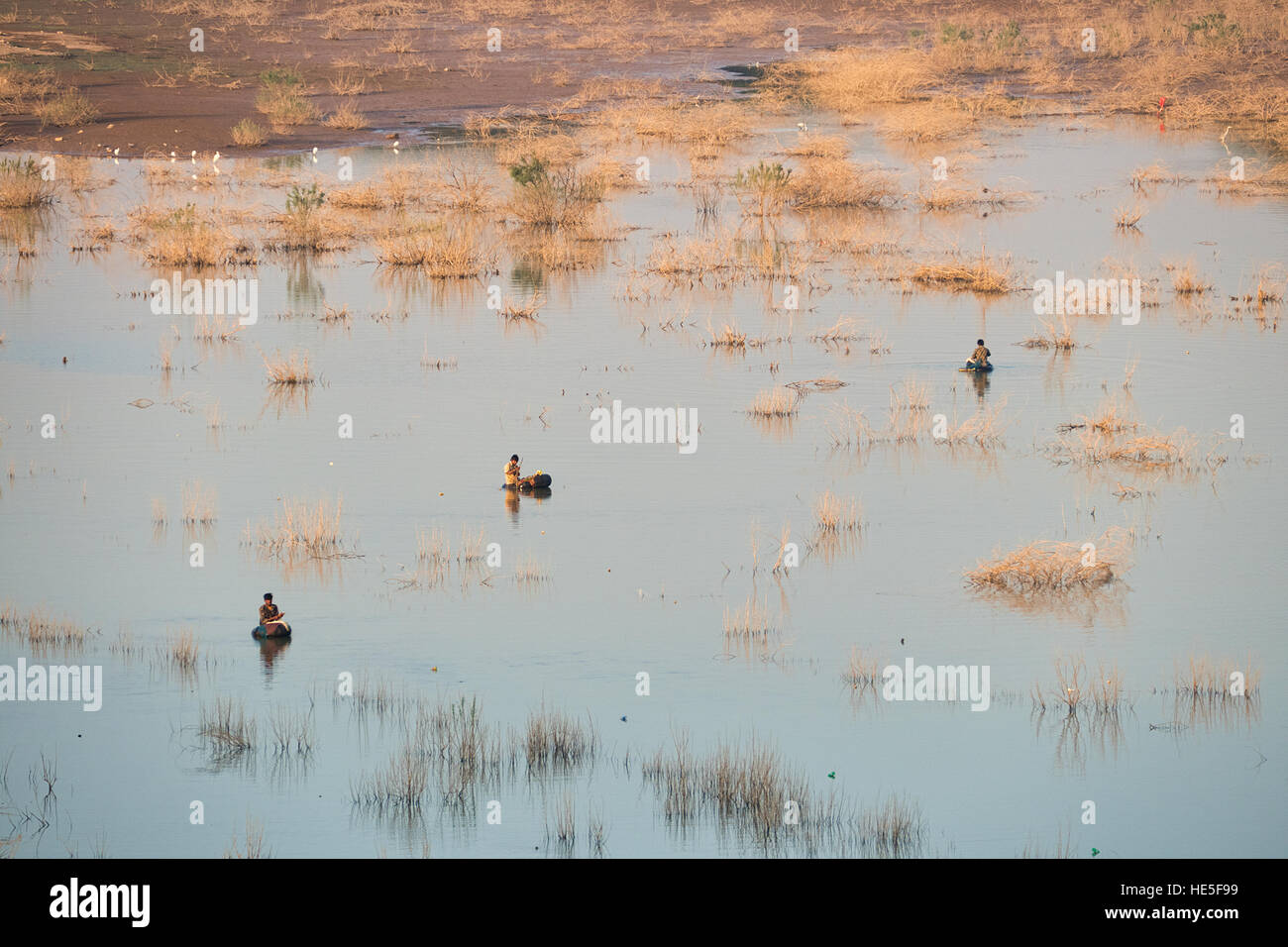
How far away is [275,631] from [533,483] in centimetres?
374

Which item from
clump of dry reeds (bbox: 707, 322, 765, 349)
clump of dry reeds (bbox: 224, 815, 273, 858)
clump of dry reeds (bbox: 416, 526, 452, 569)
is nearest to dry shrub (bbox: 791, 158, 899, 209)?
clump of dry reeds (bbox: 707, 322, 765, 349)

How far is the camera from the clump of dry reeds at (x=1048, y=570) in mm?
12875

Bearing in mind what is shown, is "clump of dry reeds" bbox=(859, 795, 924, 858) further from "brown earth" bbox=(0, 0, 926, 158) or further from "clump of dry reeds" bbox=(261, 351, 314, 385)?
"brown earth" bbox=(0, 0, 926, 158)

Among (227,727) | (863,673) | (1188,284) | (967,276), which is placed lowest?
(227,727)

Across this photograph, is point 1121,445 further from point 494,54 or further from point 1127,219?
point 494,54

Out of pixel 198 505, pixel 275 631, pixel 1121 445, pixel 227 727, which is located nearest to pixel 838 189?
pixel 1121 445

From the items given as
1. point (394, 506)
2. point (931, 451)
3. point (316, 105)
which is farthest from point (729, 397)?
point (316, 105)

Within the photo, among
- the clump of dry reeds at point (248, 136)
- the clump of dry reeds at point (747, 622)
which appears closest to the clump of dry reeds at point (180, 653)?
the clump of dry reeds at point (747, 622)

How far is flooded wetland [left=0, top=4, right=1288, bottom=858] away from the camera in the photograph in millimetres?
9805

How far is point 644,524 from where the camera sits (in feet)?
47.1

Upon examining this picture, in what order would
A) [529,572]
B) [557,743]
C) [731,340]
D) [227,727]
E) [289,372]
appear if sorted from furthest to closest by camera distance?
[731,340], [289,372], [529,572], [227,727], [557,743]

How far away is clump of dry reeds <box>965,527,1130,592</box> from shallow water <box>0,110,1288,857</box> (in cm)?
20

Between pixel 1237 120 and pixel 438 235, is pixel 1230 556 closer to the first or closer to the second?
pixel 438 235

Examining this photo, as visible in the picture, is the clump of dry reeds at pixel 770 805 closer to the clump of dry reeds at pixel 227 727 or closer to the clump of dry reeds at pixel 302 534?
the clump of dry reeds at pixel 227 727
